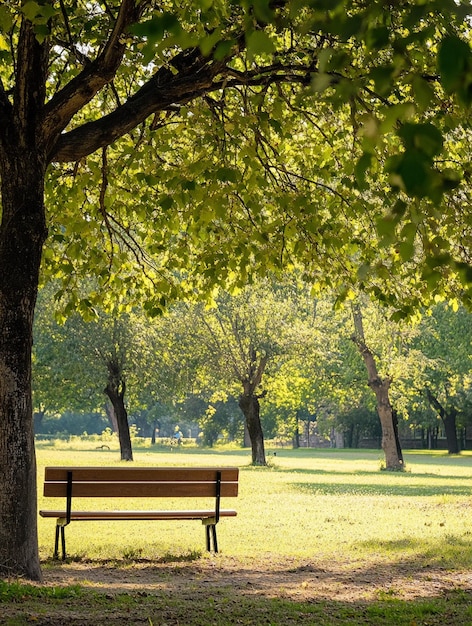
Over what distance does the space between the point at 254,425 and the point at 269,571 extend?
25.6m

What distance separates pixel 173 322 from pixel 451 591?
2877cm

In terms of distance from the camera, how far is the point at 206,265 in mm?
11531

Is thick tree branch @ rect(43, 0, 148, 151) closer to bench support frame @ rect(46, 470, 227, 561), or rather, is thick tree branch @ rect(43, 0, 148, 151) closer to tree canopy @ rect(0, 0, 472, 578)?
tree canopy @ rect(0, 0, 472, 578)

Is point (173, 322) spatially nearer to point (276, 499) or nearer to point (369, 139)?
point (276, 499)

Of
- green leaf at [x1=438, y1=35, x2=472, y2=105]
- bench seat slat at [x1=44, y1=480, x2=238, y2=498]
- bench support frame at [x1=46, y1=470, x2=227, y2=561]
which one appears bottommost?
bench support frame at [x1=46, y1=470, x2=227, y2=561]

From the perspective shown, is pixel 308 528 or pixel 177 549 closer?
pixel 177 549

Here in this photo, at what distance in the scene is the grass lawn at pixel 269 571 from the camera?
6887mm

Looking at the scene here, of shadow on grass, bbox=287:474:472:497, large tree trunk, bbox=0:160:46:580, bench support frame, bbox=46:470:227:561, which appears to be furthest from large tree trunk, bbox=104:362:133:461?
large tree trunk, bbox=0:160:46:580

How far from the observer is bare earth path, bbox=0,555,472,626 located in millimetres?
6645

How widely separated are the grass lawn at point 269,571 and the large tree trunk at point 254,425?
16.7m

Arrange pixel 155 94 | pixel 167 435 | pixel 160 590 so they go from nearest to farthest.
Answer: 1. pixel 160 590
2. pixel 155 94
3. pixel 167 435

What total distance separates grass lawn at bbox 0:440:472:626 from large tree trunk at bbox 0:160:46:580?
55 centimetres

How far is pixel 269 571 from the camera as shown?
951 centimetres

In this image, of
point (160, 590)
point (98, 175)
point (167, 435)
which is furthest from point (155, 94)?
point (167, 435)
